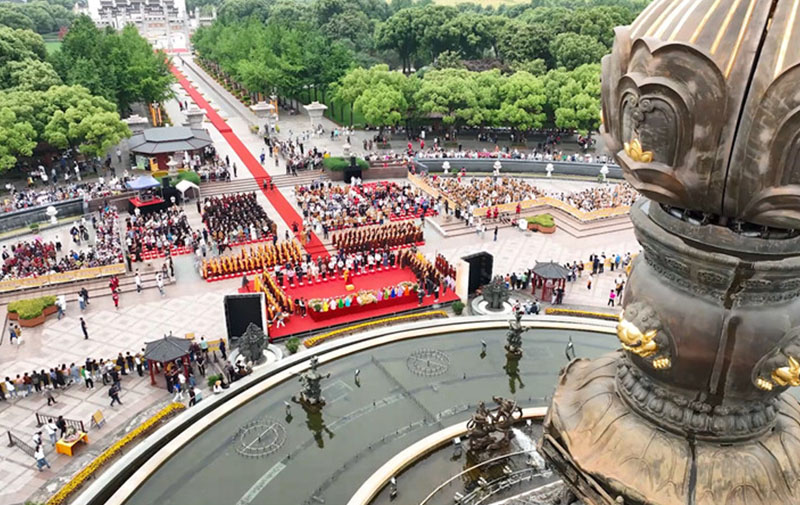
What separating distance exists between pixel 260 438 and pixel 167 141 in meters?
41.7

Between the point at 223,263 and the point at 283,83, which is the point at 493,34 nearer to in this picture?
the point at 283,83

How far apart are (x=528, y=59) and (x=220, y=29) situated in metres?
56.0

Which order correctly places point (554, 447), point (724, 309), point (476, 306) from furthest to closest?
point (476, 306)
point (554, 447)
point (724, 309)

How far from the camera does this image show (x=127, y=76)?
69812mm

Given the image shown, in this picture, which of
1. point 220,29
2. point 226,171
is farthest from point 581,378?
point 220,29

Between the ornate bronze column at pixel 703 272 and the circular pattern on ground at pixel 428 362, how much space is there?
11.7 meters

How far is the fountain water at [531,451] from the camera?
63.4 feet

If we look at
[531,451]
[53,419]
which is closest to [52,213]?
[53,419]

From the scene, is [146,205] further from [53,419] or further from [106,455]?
[106,455]

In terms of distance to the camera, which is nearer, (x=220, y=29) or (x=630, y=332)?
(x=630, y=332)

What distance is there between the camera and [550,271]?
34844mm

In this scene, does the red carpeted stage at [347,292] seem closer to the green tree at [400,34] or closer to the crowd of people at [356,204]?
the crowd of people at [356,204]

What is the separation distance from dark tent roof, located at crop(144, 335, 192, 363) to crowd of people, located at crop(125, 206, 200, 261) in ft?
46.5

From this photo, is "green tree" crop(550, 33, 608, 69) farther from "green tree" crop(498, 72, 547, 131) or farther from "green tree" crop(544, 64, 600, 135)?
"green tree" crop(498, 72, 547, 131)
